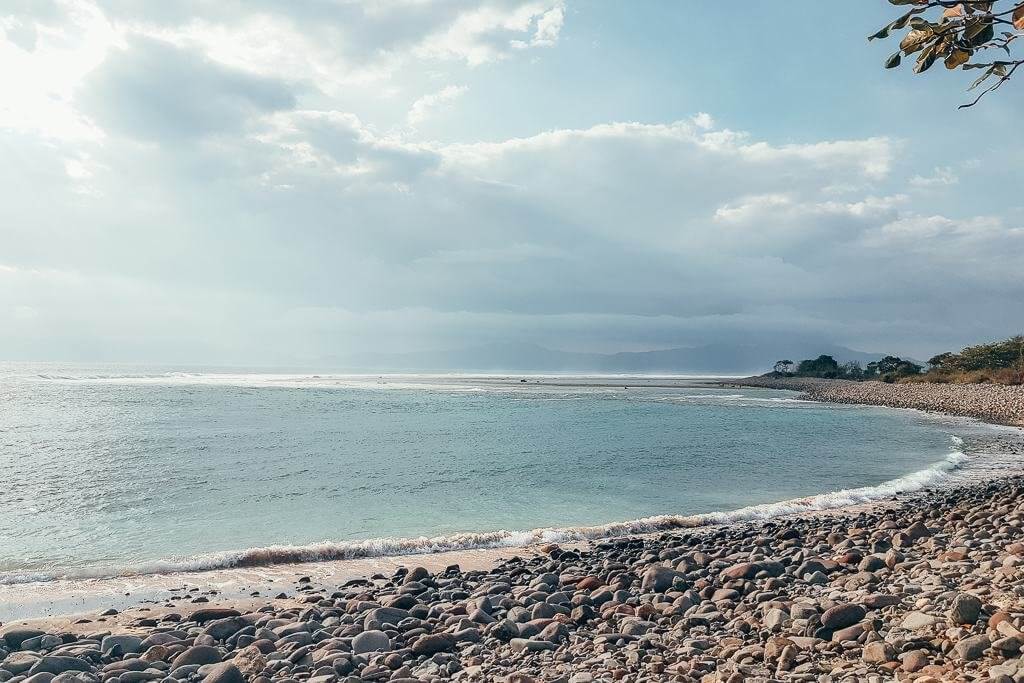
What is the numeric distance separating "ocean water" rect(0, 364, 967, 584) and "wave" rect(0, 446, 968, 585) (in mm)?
43

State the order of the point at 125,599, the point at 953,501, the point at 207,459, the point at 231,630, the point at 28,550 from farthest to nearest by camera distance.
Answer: the point at 207,459
the point at 953,501
the point at 28,550
the point at 125,599
the point at 231,630

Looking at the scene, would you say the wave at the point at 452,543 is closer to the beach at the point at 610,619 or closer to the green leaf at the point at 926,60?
the beach at the point at 610,619

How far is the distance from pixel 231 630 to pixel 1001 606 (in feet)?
27.5

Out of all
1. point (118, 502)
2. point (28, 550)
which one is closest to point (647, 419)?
point (118, 502)

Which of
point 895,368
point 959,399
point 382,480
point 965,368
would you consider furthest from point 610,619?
point 895,368

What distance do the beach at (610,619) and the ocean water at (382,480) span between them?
1.88 m

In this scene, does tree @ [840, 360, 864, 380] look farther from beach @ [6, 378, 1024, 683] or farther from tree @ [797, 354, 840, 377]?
beach @ [6, 378, 1024, 683]

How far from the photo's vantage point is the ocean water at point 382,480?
13.0 m

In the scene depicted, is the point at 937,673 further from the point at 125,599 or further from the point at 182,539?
the point at 182,539

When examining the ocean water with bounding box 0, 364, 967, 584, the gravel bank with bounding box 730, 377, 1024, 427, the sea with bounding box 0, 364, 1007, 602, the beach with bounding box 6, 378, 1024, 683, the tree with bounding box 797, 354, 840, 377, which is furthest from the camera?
the tree with bounding box 797, 354, 840, 377

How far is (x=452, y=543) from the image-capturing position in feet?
42.0

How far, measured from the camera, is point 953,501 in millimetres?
14773

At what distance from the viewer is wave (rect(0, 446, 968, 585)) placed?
11.1 m

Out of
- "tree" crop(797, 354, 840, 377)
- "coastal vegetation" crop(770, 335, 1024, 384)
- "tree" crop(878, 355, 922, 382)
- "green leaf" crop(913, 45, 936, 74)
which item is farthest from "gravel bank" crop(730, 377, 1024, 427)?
"tree" crop(797, 354, 840, 377)
